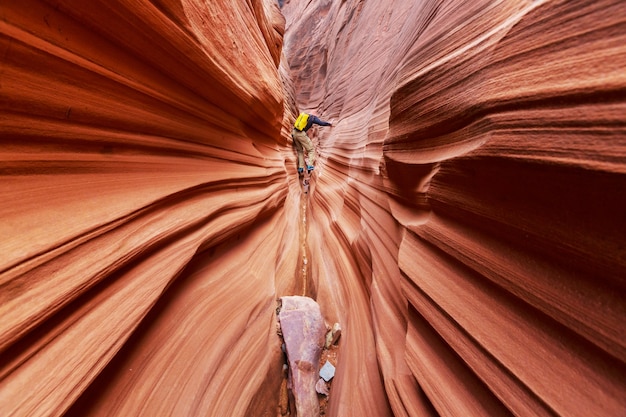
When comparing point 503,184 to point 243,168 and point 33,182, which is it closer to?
point 33,182

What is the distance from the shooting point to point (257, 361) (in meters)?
1.76

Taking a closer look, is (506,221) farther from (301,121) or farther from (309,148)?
(309,148)

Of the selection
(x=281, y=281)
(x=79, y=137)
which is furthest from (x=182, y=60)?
(x=281, y=281)

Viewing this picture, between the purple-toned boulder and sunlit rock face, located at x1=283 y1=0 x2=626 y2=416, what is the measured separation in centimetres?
20

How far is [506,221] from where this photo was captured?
32.4 inches

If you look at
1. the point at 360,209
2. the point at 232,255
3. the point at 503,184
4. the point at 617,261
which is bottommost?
the point at 232,255

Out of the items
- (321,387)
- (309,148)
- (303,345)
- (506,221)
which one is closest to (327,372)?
(321,387)

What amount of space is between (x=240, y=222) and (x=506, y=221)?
1.89 metres

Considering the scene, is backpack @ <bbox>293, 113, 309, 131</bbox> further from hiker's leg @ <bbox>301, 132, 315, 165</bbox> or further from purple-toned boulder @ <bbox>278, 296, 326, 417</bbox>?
purple-toned boulder @ <bbox>278, 296, 326, 417</bbox>

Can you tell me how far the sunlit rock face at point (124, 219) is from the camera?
75 cm

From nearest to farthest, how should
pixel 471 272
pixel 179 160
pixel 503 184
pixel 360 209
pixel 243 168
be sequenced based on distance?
1. pixel 503 184
2. pixel 471 272
3. pixel 179 160
4. pixel 243 168
5. pixel 360 209

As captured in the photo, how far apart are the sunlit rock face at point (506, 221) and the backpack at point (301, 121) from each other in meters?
4.63

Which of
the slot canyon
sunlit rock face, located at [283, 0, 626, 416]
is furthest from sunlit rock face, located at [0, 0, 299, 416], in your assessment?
sunlit rock face, located at [283, 0, 626, 416]

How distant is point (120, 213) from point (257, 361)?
57.2 inches
